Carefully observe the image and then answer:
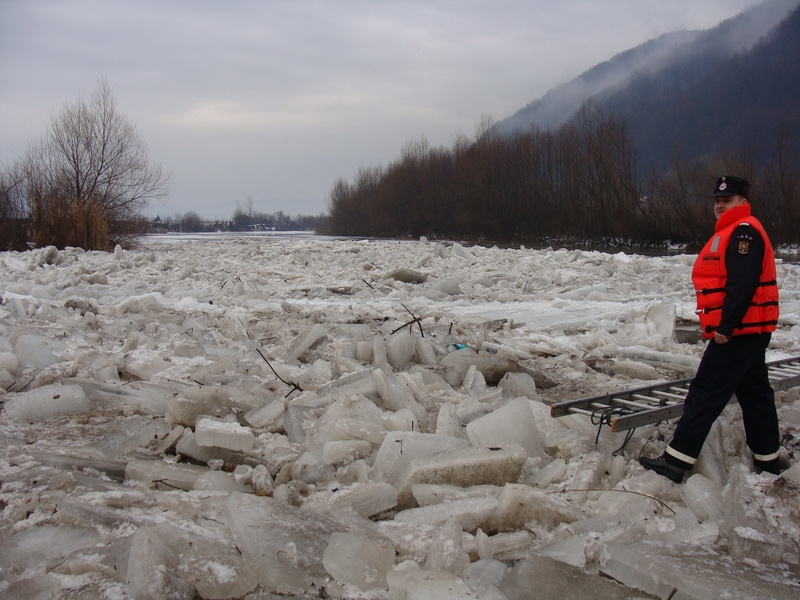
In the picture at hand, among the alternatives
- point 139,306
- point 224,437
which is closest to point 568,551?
point 224,437

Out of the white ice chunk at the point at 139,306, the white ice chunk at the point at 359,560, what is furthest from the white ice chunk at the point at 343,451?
the white ice chunk at the point at 139,306

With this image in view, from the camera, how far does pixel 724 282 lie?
7.82 ft

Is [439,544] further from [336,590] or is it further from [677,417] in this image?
[677,417]

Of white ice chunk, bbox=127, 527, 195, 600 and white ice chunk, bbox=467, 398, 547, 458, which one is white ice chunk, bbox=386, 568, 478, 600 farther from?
white ice chunk, bbox=467, 398, 547, 458

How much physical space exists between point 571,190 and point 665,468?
98.7ft

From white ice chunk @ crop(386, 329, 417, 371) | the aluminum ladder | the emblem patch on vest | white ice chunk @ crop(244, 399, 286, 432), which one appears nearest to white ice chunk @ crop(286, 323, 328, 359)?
white ice chunk @ crop(386, 329, 417, 371)

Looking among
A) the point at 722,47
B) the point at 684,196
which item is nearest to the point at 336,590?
the point at 684,196

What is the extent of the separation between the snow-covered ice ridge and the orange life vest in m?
0.53

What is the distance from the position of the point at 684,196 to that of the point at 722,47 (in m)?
84.0

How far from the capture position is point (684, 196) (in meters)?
25.2

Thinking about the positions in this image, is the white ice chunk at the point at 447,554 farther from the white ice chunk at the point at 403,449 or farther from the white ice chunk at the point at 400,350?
the white ice chunk at the point at 400,350

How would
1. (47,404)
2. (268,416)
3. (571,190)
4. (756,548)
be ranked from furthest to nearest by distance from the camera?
(571,190) < (47,404) < (268,416) < (756,548)

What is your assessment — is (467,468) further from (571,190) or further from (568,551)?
(571,190)

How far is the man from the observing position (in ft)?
7.56
